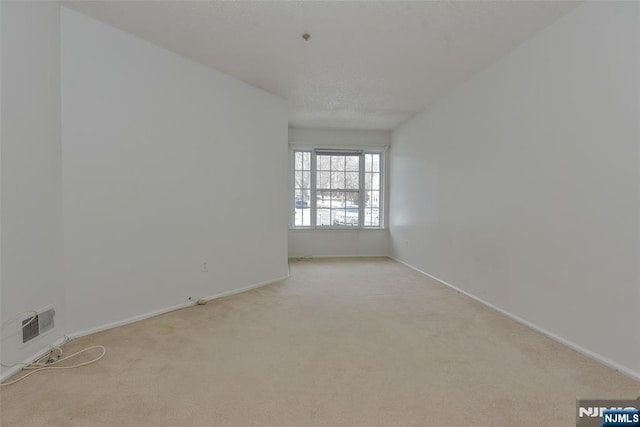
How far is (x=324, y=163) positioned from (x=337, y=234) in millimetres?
1458

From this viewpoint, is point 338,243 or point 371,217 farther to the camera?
point 371,217

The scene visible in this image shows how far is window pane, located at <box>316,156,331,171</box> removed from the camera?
6.50 meters

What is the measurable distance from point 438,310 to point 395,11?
2737mm

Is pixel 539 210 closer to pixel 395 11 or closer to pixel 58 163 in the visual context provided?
A: pixel 395 11

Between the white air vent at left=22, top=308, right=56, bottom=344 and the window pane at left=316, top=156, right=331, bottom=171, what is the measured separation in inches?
191

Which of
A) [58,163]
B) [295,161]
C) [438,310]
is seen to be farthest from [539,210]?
[295,161]

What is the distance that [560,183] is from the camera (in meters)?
2.54

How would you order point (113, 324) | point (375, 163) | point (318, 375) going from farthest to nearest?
point (375, 163)
point (113, 324)
point (318, 375)

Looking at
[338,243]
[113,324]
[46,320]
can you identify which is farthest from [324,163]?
[46,320]

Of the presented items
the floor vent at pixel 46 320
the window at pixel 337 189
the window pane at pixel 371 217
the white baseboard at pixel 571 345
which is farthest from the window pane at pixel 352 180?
the floor vent at pixel 46 320

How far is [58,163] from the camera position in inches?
96.9

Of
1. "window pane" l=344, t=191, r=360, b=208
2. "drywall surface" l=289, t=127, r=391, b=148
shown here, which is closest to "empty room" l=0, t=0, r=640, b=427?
"drywall surface" l=289, t=127, r=391, b=148

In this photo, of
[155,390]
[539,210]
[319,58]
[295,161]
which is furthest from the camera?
[295,161]

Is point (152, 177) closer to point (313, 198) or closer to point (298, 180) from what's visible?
point (298, 180)
